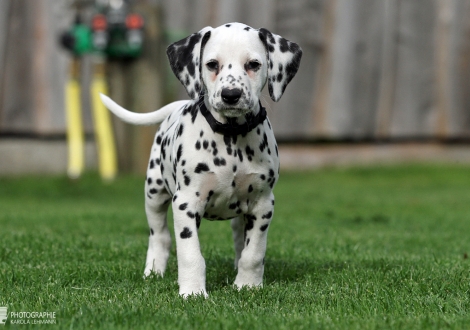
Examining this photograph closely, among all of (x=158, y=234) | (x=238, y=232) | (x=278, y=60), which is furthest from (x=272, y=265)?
(x=278, y=60)

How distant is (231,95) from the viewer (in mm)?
4105

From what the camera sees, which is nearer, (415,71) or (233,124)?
(233,124)

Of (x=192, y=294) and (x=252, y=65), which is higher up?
(x=252, y=65)

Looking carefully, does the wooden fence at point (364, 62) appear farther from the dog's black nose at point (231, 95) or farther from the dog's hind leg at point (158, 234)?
the dog's black nose at point (231, 95)

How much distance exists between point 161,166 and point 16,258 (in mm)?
1246

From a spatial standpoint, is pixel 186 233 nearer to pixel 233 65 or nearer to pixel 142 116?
pixel 233 65

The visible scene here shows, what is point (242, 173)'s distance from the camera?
438 centimetres

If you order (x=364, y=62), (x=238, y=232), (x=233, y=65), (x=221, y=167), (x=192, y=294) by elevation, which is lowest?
(x=192, y=294)

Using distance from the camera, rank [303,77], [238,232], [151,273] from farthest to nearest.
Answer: [303,77], [238,232], [151,273]

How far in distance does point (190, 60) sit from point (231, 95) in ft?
1.61

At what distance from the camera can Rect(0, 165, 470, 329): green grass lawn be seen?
3699 mm

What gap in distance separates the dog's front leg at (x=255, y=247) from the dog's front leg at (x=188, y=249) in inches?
10.8

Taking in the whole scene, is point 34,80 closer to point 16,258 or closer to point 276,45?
point 16,258

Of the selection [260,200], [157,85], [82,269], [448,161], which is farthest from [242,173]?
[448,161]
